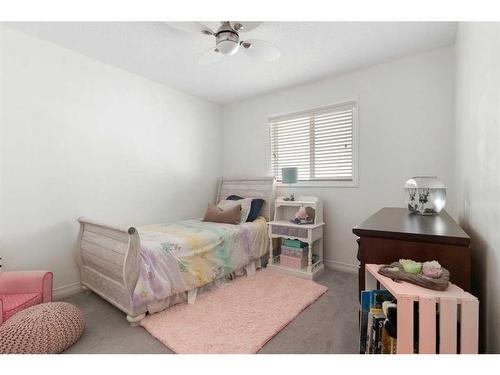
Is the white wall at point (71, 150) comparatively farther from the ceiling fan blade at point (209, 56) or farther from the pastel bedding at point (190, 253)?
the ceiling fan blade at point (209, 56)

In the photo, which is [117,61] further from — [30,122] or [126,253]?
[126,253]

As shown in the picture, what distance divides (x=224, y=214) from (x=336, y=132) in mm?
1770

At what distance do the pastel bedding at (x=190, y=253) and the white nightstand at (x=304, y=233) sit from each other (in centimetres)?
20

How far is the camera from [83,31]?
2119 millimetres

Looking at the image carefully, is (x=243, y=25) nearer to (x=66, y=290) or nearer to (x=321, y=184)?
(x=321, y=184)

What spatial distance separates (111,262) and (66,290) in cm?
83

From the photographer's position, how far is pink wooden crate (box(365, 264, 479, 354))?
33.1 inches

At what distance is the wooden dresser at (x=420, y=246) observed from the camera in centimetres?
104

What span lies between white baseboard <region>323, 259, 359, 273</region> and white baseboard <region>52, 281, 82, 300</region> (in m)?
2.82

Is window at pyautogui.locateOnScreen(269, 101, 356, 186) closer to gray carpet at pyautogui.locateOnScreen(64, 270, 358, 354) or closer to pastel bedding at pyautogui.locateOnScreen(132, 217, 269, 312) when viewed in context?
pastel bedding at pyautogui.locateOnScreen(132, 217, 269, 312)

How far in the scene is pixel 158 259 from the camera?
81.0 inches

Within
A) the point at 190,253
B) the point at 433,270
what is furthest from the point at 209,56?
the point at 433,270

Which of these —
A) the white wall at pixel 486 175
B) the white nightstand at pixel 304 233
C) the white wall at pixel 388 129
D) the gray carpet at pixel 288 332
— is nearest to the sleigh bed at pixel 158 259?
the gray carpet at pixel 288 332
